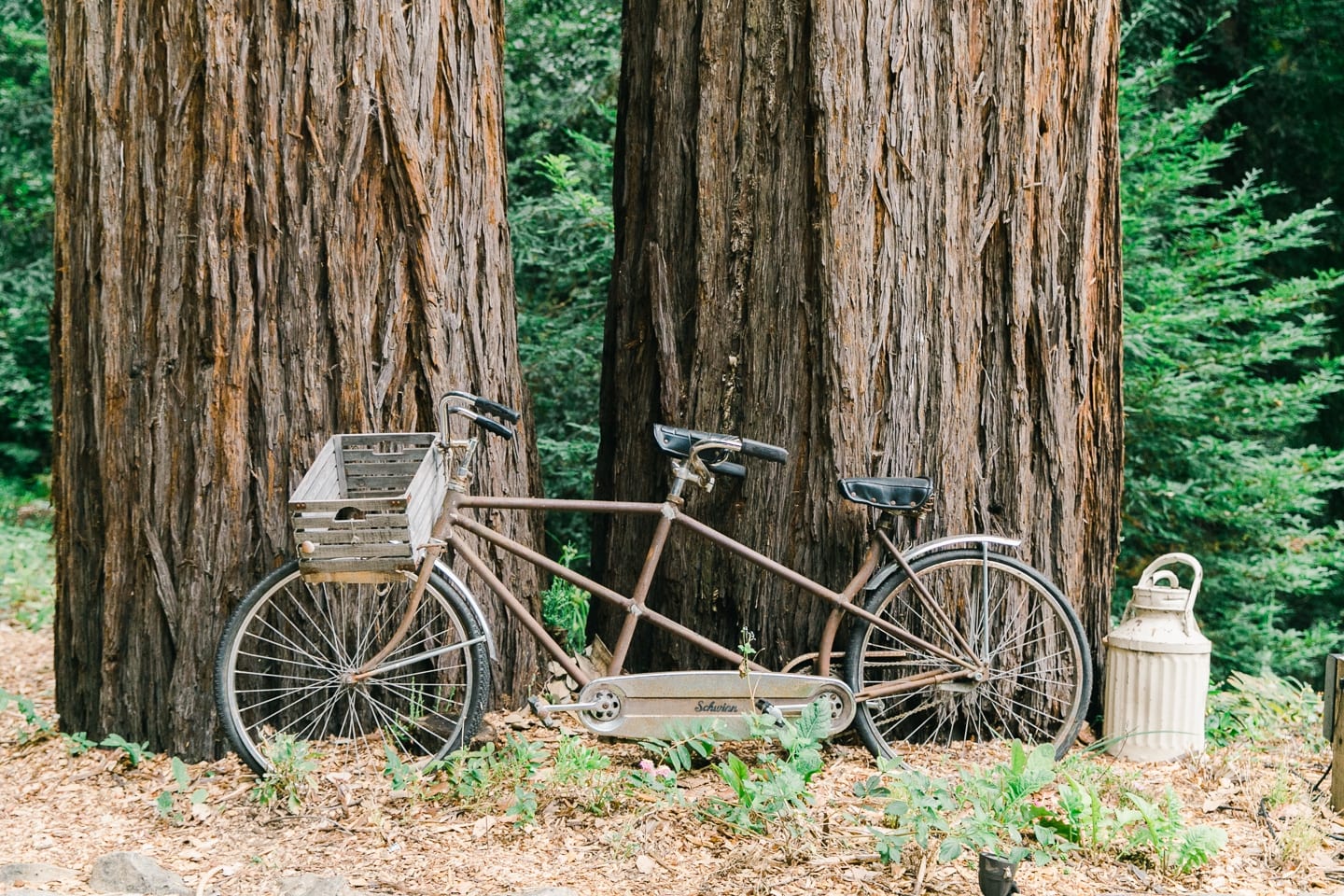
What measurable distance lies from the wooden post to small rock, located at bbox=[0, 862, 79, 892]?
3.81m

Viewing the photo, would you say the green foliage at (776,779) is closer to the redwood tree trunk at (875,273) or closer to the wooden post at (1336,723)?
the redwood tree trunk at (875,273)

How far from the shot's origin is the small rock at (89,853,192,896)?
10.1ft

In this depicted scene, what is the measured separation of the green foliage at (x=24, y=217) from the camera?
378 inches

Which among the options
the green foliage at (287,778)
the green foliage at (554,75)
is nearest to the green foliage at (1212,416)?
the green foliage at (554,75)

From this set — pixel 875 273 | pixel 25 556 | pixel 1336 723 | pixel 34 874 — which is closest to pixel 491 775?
pixel 34 874

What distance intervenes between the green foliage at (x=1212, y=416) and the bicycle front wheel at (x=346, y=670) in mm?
4239

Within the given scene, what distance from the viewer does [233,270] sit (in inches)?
148

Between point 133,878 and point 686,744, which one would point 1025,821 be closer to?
point 686,744

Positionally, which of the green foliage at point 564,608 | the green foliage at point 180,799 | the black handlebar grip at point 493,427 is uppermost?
the black handlebar grip at point 493,427

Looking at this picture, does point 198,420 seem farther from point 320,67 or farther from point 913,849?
point 913,849

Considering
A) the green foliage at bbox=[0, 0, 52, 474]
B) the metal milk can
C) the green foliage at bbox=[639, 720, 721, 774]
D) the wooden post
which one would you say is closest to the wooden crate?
the green foliage at bbox=[639, 720, 721, 774]

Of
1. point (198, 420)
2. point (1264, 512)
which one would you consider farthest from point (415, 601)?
point (1264, 512)

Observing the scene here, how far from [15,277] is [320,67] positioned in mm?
7808

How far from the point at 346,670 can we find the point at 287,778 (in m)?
0.38
